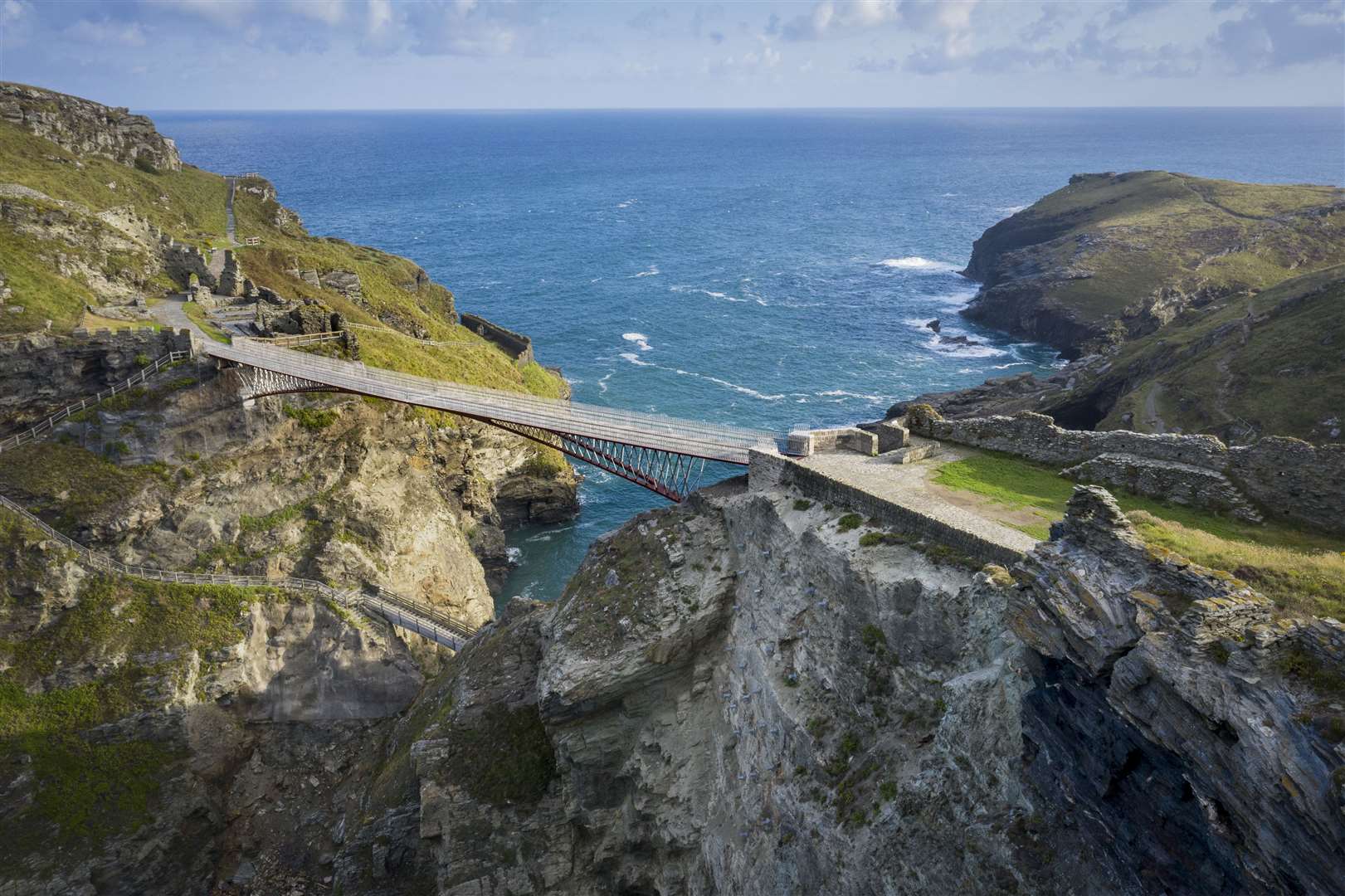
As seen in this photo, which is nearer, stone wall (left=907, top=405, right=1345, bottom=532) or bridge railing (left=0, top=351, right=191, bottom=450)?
stone wall (left=907, top=405, right=1345, bottom=532)

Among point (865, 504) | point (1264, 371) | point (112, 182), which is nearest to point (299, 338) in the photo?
point (865, 504)

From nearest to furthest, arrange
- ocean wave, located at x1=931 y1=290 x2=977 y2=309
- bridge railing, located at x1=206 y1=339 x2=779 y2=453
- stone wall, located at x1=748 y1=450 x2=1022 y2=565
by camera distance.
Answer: stone wall, located at x1=748 y1=450 x2=1022 y2=565, bridge railing, located at x1=206 y1=339 x2=779 y2=453, ocean wave, located at x1=931 y1=290 x2=977 y2=309

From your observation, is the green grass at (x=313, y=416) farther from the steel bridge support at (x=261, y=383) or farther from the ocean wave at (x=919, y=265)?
the ocean wave at (x=919, y=265)

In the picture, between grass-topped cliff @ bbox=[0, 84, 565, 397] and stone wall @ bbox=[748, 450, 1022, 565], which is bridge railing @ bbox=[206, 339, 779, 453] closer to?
stone wall @ bbox=[748, 450, 1022, 565]

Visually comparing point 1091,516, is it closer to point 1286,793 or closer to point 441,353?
point 1286,793

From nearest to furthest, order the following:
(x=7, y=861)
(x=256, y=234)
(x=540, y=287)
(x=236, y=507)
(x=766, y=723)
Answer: (x=766, y=723) < (x=7, y=861) < (x=236, y=507) < (x=256, y=234) < (x=540, y=287)

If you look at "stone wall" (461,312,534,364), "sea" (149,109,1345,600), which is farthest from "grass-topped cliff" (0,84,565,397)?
"sea" (149,109,1345,600)

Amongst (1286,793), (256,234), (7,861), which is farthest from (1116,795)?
(256,234)

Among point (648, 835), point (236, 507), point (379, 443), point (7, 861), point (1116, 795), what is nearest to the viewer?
point (1116, 795)
